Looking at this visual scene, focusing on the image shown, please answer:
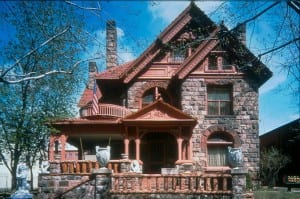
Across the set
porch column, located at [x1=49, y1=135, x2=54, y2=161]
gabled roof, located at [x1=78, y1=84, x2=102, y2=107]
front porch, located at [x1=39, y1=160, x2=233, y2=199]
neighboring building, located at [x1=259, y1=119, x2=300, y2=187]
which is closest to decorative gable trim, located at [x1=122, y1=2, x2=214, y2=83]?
gabled roof, located at [x1=78, y1=84, x2=102, y2=107]

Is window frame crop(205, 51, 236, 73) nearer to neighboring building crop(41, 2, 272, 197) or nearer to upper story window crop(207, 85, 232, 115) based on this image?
neighboring building crop(41, 2, 272, 197)

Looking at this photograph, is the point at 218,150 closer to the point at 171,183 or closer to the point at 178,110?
the point at 178,110

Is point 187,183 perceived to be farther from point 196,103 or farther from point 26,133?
point 26,133

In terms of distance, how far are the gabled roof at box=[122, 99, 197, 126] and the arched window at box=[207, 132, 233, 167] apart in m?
2.53

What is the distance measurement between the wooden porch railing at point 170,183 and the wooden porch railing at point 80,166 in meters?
3.04

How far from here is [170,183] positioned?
15609 mm

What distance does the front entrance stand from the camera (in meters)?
22.8

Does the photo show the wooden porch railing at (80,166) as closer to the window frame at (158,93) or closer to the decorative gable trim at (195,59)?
the window frame at (158,93)

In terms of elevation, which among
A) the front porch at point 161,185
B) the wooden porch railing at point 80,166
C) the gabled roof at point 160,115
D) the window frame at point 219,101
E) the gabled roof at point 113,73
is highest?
the gabled roof at point 113,73

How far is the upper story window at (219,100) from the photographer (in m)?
23.0

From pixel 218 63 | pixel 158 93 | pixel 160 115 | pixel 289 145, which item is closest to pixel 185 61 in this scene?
pixel 218 63

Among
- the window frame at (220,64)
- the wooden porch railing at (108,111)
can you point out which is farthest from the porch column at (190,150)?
the window frame at (220,64)

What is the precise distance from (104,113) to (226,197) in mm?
9015

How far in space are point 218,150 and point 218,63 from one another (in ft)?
16.8
